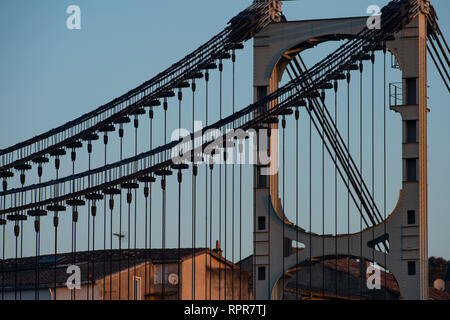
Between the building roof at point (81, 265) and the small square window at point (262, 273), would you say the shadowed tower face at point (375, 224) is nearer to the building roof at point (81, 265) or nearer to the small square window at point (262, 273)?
the small square window at point (262, 273)

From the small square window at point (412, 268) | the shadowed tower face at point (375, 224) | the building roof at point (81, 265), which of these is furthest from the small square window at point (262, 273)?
the small square window at point (412, 268)

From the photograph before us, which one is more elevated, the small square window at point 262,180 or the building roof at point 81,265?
the small square window at point 262,180

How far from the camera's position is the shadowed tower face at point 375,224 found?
6388 centimetres

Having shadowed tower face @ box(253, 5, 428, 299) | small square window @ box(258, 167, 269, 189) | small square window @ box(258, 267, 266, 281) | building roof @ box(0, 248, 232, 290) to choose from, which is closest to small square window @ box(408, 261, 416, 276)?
shadowed tower face @ box(253, 5, 428, 299)

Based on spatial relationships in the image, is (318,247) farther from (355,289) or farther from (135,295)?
(355,289)

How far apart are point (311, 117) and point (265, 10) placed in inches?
206

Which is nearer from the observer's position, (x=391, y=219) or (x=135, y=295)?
(x=391, y=219)

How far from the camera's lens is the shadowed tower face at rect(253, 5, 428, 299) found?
63.9 m

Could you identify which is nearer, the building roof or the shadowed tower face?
the shadowed tower face

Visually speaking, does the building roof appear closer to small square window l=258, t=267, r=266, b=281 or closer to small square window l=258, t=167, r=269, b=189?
small square window l=258, t=267, r=266, b=281

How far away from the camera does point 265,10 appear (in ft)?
217

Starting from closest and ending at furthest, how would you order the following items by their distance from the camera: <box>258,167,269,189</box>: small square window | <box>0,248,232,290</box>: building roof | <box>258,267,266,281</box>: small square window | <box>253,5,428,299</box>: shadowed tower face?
1. <box>253,5,428,299</box>: shadowed tower face
2. <box>258,167,269,189</box>: small square window
3. <box>258,267,266,281</box>: small square window
4. <box>0,248,232,290</box>: building roof

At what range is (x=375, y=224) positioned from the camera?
216 feet

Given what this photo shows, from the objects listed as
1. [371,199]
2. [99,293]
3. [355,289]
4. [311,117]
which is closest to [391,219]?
[371,199]
